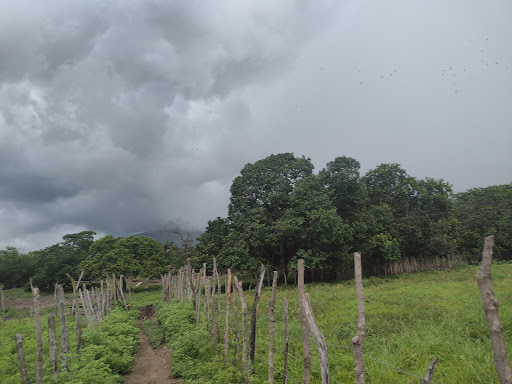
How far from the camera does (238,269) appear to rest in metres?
20.6

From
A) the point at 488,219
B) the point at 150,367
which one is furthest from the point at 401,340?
the point at 488,219

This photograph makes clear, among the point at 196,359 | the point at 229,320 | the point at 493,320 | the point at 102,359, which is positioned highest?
the point at 493,320

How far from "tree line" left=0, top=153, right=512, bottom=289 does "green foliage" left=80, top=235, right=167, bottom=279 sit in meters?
0.10

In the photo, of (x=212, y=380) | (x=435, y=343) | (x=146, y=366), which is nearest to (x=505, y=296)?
(x=435, y=343)

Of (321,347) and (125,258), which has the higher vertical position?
(321,347)

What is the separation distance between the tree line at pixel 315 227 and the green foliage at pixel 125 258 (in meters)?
0.10

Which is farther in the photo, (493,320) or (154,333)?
(154,333)

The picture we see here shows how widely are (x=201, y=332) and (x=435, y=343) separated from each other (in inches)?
241

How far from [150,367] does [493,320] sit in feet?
29.2

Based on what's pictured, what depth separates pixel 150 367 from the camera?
27.9 feet

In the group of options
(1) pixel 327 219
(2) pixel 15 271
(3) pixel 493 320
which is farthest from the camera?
(2) pixel 15 271

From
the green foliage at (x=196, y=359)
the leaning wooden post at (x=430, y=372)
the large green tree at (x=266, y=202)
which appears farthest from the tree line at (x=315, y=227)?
the leaning wooden post at (x=430, y=372)

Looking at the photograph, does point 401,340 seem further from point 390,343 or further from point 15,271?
point 15,271

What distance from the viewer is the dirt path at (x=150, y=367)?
753 cm
